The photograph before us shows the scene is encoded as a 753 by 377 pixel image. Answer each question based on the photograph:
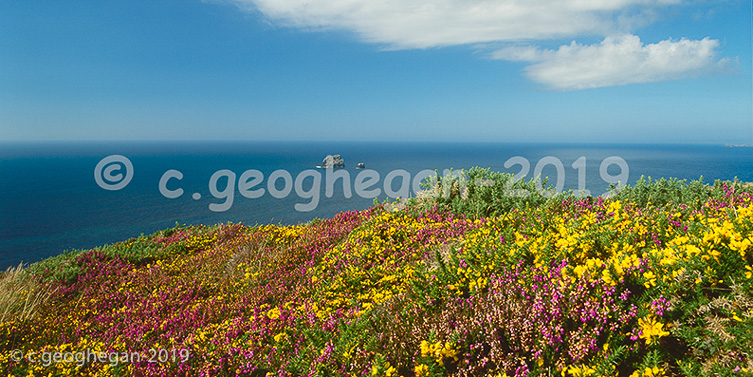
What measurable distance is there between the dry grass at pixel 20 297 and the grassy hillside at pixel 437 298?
0.06 meters

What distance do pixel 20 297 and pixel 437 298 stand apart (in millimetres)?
9847

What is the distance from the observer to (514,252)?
4.93 metres

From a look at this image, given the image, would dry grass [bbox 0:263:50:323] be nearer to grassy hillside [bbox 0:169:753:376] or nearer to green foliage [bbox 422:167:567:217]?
grassy hillside [bbox 0:169:753:376]

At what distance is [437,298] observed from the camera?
190 inches

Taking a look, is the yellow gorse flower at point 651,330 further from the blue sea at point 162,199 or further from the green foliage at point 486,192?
the blue sea at point 162,199

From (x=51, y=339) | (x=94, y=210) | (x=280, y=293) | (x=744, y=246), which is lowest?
(x=94, y=210)

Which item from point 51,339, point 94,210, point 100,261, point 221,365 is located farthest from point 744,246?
point 94,210

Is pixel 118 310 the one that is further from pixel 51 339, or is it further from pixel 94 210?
pixel 94 210

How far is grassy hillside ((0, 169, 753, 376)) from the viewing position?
11.1 feet

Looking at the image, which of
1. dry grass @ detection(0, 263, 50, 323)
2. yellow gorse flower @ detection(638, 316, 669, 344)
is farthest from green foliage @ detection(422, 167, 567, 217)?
dry grass @ detection(0, 263, 50, 323)

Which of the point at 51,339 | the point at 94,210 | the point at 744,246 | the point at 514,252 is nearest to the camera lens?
the point at 744,246

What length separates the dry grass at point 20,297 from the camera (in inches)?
303

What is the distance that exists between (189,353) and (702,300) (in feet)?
22.0

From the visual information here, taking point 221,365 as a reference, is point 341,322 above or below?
above
